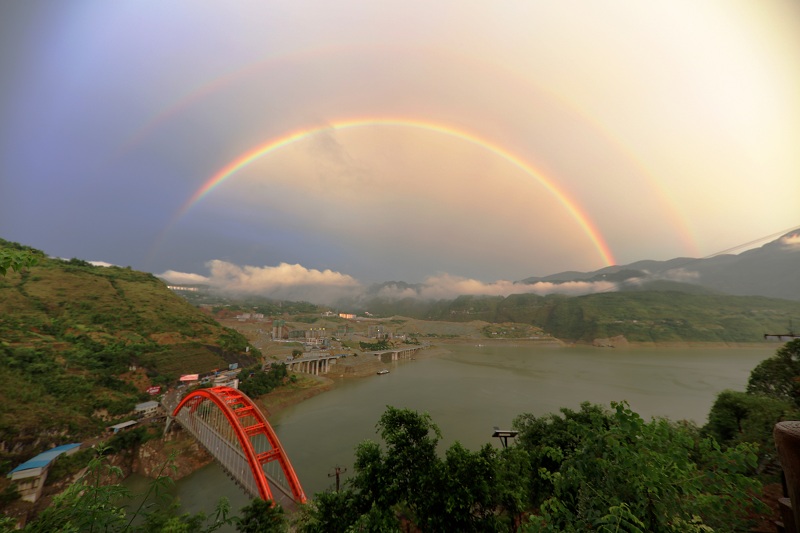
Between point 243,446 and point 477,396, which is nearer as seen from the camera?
point 243,446

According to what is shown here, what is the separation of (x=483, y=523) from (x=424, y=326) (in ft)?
518

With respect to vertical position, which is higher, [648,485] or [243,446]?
[648,485]

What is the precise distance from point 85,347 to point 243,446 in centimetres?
2982

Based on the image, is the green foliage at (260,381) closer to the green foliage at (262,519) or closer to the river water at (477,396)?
the river water at (477,396)

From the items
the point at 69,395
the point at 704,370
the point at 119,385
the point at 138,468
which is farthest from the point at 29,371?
the point at 704,370

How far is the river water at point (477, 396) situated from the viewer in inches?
1031

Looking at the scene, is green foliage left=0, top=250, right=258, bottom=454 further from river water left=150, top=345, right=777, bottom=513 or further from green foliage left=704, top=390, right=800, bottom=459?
green foliage left=704, top=390, right=800, bottom=459

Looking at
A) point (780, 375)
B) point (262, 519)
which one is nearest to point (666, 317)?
point (780, 375)

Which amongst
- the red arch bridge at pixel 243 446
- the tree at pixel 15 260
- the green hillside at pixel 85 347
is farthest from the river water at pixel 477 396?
the tree at pixel 15 260

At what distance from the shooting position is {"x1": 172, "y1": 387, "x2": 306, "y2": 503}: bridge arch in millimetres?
18844

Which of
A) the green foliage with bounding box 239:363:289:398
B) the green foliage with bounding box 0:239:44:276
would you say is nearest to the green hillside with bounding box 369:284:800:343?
the green foliage with bounding box 239:363:289:398

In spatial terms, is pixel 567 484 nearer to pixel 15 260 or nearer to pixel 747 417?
pixel 15 260

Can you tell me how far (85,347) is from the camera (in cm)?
3466

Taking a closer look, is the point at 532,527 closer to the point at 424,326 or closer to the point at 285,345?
the point at 285,345
